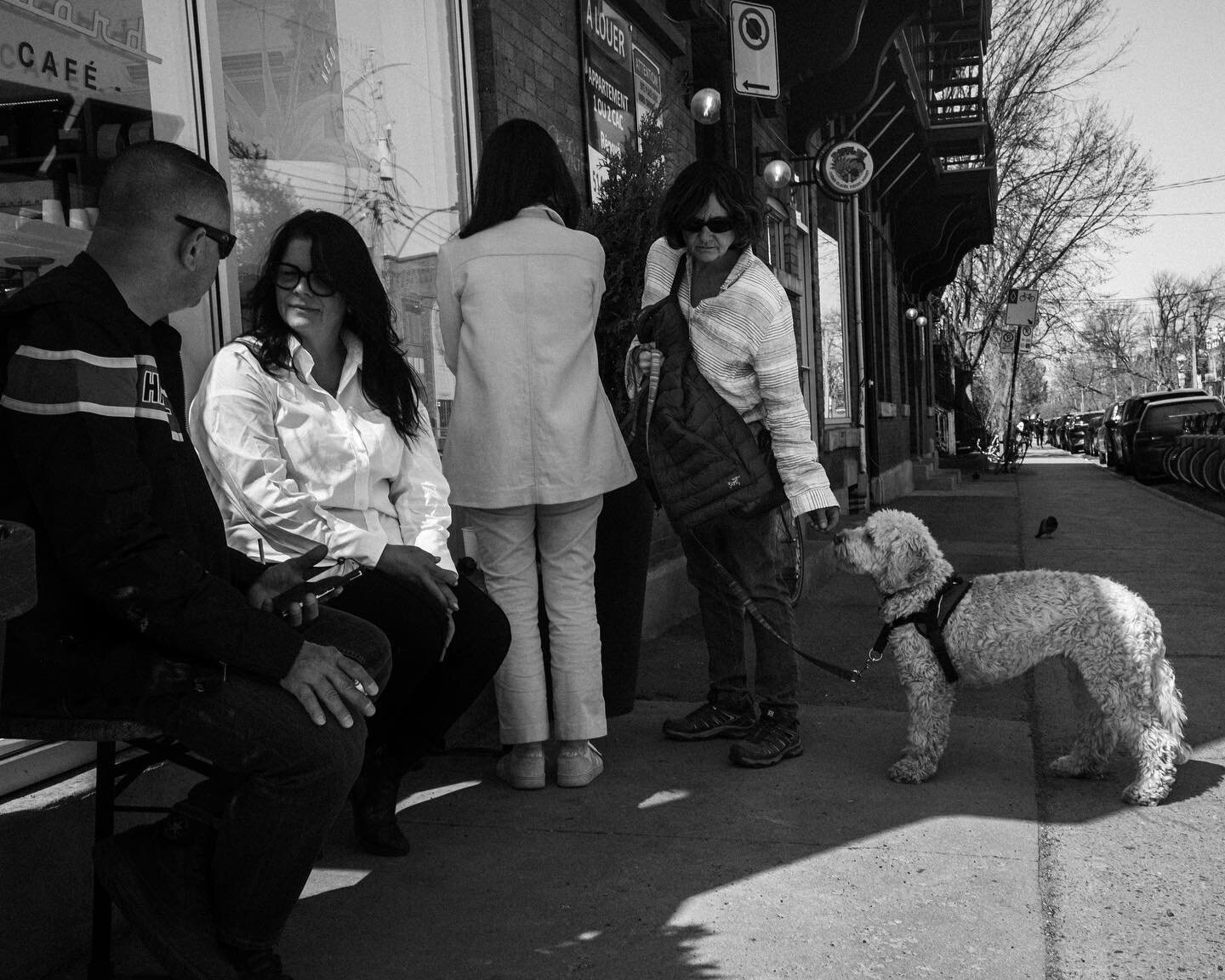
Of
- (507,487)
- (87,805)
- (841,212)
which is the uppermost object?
(841,212)

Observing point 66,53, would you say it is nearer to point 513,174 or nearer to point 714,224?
point 513,174

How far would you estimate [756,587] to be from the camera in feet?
13.6

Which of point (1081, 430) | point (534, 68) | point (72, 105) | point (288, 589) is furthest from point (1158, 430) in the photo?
A: point (1081, 430)

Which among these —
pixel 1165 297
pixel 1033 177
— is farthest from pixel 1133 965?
pixel 1165 297

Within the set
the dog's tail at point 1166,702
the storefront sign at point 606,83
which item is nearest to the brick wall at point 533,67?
the storefront sign at point 606,83

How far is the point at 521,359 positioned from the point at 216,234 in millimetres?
1437

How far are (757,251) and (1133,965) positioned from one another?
25.8ft

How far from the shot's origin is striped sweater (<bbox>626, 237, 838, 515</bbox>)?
396cm

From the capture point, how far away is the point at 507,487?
12.1ft

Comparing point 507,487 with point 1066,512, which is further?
point 1066,512

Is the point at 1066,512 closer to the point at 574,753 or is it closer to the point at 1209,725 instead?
the point at 1209,725

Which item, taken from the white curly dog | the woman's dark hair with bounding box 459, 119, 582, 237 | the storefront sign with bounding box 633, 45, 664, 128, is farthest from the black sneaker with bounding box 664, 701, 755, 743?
the storefront sign with bounding box 633, 45, 664, 128

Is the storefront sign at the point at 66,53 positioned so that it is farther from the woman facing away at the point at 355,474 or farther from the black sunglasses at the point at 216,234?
the black sunglasses at the point at 216,234

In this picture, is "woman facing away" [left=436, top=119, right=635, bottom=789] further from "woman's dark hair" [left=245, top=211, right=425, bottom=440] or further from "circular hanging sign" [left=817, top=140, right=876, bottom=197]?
"circular hanging sign" [left=817, top=140, right=876, bottom=197]
